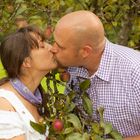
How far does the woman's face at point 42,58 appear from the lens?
2.71 meters

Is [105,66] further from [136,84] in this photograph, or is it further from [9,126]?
[9,126]

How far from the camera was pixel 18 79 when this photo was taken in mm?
2887

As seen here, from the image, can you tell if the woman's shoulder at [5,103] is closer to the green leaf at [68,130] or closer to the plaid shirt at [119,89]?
the plaid shirt at [119,89]

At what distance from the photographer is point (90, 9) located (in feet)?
10.7

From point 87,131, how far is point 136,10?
101 centimetres

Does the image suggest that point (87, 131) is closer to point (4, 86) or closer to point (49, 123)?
point (49, 123)

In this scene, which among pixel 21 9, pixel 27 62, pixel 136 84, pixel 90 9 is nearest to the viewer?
pixel 136 84

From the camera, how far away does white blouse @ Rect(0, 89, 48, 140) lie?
107 inches

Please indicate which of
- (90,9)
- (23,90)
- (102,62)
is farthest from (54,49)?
(90,9)

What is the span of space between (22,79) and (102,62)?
1.62ft

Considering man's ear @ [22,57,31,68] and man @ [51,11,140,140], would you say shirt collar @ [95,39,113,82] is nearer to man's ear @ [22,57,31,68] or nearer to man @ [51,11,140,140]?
man @ [51,11,140,140]

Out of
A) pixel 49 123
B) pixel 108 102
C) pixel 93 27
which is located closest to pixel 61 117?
pixel 49 123

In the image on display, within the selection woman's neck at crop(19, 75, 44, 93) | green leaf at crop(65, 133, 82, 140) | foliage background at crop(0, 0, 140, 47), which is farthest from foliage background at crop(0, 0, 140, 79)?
green leaf at crop(65, 133, 82, 140)

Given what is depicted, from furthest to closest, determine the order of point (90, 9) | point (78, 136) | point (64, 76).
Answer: point (90, 9) < point (64, 76) < point (78, 136)
